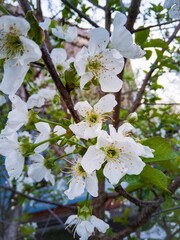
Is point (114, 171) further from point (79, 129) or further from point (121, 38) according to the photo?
point (121, 38)

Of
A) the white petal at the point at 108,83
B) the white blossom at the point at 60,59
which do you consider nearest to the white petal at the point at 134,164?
the white petal at the point at 108,83

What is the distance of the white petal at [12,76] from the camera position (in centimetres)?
48

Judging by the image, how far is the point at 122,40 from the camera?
0.57 m

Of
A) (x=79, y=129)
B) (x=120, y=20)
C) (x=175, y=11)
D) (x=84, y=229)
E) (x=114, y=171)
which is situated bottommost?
(x=84, y=229)

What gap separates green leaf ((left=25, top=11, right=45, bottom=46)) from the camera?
42 cm

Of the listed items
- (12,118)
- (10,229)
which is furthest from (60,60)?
(10,229)

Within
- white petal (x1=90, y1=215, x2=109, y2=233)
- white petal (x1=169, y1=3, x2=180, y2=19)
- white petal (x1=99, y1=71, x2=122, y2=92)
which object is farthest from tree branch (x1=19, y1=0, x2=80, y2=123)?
white petal (x1=169, y1=3, x2=180, y2=19)

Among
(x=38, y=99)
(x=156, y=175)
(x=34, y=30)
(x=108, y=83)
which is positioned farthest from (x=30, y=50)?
(x=38, y=99)

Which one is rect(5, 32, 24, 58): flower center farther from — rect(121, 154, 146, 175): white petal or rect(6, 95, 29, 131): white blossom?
rect(121, 154, 146, 175): white petal

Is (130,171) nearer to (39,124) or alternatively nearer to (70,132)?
(70,132)

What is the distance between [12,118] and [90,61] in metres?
0.29

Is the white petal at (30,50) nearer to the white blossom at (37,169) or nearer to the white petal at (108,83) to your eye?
the white petal at (108,83)

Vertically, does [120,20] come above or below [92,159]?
above

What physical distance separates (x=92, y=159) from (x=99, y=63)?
0.29 meters
